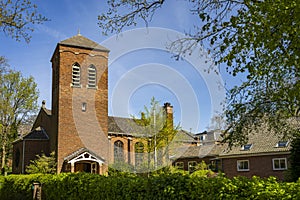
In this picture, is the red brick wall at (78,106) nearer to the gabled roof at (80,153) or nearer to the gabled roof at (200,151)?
the gabled roof at (80,153)

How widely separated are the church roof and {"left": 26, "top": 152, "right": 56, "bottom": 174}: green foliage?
10.3 m

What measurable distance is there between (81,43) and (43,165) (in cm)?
1189

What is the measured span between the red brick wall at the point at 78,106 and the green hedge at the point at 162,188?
1665cm

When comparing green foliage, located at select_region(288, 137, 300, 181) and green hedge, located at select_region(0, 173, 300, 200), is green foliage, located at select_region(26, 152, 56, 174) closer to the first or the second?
green hedge, located at select_region(0, 173, 300, 200)

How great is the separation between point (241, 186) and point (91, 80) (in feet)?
91.1

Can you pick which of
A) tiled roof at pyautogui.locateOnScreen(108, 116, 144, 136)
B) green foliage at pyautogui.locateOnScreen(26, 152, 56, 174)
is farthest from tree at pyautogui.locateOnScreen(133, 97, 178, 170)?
tiled roof at pyautogui.locateOnScreen(108, 116, 144, 136)

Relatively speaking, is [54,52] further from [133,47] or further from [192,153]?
[192,153]

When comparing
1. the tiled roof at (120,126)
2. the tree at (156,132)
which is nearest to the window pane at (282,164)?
the tree at (156,132)

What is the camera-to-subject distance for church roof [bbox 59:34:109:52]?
31875 millimetres

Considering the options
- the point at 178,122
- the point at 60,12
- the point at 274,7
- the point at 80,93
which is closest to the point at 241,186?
the point at 274,7

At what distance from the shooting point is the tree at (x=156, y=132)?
2833cm

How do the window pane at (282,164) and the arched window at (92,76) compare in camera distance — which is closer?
the window pane at (282,164)

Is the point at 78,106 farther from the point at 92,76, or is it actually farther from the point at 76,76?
the point at 92,76

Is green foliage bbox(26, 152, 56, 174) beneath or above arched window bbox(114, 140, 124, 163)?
beneath
